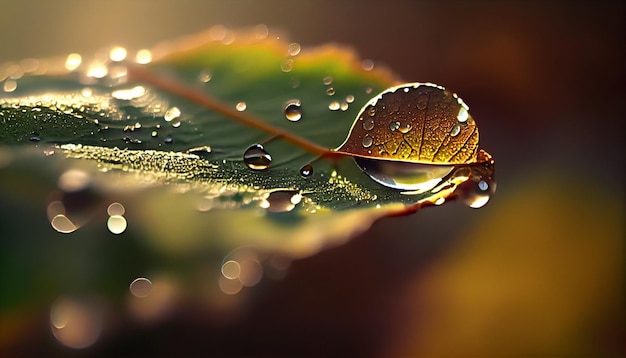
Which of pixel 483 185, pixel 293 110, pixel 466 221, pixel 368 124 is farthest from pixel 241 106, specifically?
pixel 466 221

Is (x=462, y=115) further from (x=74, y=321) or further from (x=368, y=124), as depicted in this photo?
(x=74, y=321)

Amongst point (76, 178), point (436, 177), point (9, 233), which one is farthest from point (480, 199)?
point (9, 233)


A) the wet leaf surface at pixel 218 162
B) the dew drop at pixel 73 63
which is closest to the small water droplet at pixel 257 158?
the wet leaf surface at pixel 218 162

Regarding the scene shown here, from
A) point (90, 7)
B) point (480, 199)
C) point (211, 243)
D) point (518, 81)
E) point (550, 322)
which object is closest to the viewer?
point (480, 199)

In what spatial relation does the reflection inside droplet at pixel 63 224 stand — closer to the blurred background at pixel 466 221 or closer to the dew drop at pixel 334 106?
the blurred background at pixel 466 221

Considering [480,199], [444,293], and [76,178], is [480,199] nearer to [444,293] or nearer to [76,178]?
[444,293]

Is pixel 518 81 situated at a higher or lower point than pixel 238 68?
higher
